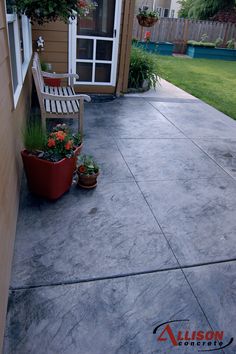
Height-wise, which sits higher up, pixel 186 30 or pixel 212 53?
pixel 186 30

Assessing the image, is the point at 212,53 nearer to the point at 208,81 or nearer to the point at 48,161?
the point at 208,81

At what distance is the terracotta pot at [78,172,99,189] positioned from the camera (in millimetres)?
2646

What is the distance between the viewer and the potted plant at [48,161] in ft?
7.59

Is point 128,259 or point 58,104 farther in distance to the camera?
point 58,104

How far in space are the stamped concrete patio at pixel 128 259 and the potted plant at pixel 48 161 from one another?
0.15 meters

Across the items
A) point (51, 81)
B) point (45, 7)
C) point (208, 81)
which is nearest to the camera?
point (45, 7)

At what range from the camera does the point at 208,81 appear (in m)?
8.20

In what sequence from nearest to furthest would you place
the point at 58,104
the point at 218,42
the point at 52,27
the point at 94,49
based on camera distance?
the point at 58,104 → the point at 52,27 → the point at 94,49 → the point at 218,42

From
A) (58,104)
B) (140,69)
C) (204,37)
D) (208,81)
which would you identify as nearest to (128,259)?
(58,104)

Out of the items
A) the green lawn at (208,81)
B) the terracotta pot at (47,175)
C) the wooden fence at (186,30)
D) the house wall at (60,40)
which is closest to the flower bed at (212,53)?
the wooden fence at (186,30)

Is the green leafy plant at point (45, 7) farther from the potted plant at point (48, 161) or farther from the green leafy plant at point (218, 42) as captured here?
the green leafy plant at point (218, 42)

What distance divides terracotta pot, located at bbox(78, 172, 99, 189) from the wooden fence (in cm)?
1366

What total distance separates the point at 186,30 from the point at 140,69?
1080 cm

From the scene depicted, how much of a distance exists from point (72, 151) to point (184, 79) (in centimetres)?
669
